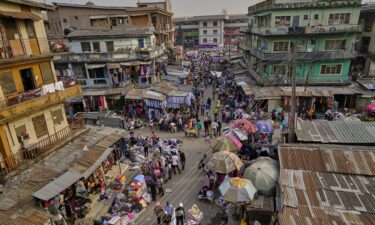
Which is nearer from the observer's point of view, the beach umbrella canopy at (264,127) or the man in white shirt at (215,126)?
the beach umbrella canopy at (264,127)

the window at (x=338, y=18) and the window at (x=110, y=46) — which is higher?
the window at (x=338, y=18)

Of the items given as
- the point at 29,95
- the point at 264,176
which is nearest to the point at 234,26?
the point at 264,176

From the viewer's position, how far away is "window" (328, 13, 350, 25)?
27719mm

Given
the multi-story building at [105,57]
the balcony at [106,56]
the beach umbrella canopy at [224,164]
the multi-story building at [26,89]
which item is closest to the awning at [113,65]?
the multi-story building at [105,57]

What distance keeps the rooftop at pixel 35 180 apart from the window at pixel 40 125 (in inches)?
65.9

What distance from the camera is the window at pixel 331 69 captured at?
29.5 m

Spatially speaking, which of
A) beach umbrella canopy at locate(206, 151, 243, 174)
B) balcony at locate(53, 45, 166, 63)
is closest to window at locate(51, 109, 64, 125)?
beach umbrella canopy at locate(206, 151, 243, 174)

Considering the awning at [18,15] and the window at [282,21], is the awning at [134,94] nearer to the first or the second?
the awning at [18,15]

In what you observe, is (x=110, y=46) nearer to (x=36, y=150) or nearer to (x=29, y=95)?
(x=29, y=95)

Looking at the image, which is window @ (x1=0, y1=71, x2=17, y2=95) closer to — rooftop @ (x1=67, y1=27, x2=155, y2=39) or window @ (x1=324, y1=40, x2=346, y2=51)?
rooftop @ (x1=67, y1=27, x2=155, y2=39)

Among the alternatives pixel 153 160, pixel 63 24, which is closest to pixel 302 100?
pixel 153 160

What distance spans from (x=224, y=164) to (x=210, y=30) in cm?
7420

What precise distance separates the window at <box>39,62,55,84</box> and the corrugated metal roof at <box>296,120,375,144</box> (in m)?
17.0

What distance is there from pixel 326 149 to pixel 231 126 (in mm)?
8163
